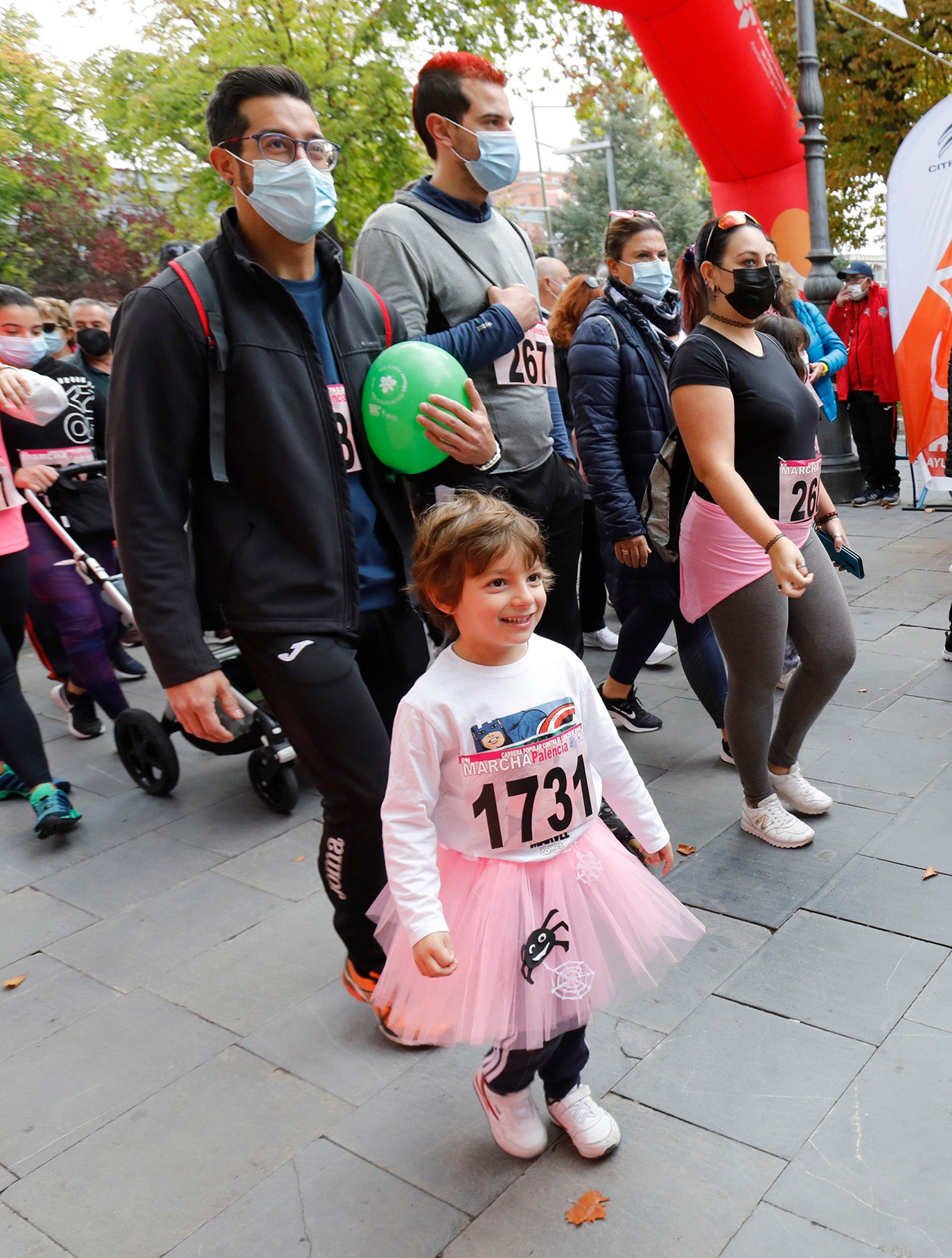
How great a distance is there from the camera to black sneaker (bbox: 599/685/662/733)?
4.82m

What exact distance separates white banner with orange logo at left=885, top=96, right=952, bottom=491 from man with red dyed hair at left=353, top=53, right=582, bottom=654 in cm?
399

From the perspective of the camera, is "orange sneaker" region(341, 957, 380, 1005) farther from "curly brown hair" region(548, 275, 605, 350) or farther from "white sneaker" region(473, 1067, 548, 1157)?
"curly brown hair" region(548, 275, 605, 350)

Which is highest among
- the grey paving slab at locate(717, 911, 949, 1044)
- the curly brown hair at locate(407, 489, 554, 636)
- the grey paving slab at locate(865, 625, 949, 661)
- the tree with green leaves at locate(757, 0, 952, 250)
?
the tree with green leaves at locate(757, 0, 952, 250)

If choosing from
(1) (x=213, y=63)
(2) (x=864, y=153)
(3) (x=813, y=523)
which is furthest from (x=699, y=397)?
(2) (x=864, y=153)

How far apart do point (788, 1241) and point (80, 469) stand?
4.73m

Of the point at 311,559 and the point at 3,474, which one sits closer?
the point at 311,559

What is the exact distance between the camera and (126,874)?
4.04m

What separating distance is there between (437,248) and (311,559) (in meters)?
1.16

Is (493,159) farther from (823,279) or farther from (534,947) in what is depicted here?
(823,279)

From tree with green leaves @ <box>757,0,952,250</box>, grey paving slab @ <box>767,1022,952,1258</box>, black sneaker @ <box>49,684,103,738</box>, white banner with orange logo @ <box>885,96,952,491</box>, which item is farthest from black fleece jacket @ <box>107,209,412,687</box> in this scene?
tree with green leaves @ <box>757,0,952,250</box>

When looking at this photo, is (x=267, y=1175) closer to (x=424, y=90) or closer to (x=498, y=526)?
(x=498, y=526)

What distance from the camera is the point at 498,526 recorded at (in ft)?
6.59

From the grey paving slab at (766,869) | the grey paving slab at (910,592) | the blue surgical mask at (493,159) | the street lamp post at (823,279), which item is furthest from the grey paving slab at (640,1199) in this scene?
the street lamp post at (823,279)

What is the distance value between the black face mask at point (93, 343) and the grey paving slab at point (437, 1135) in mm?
4718
